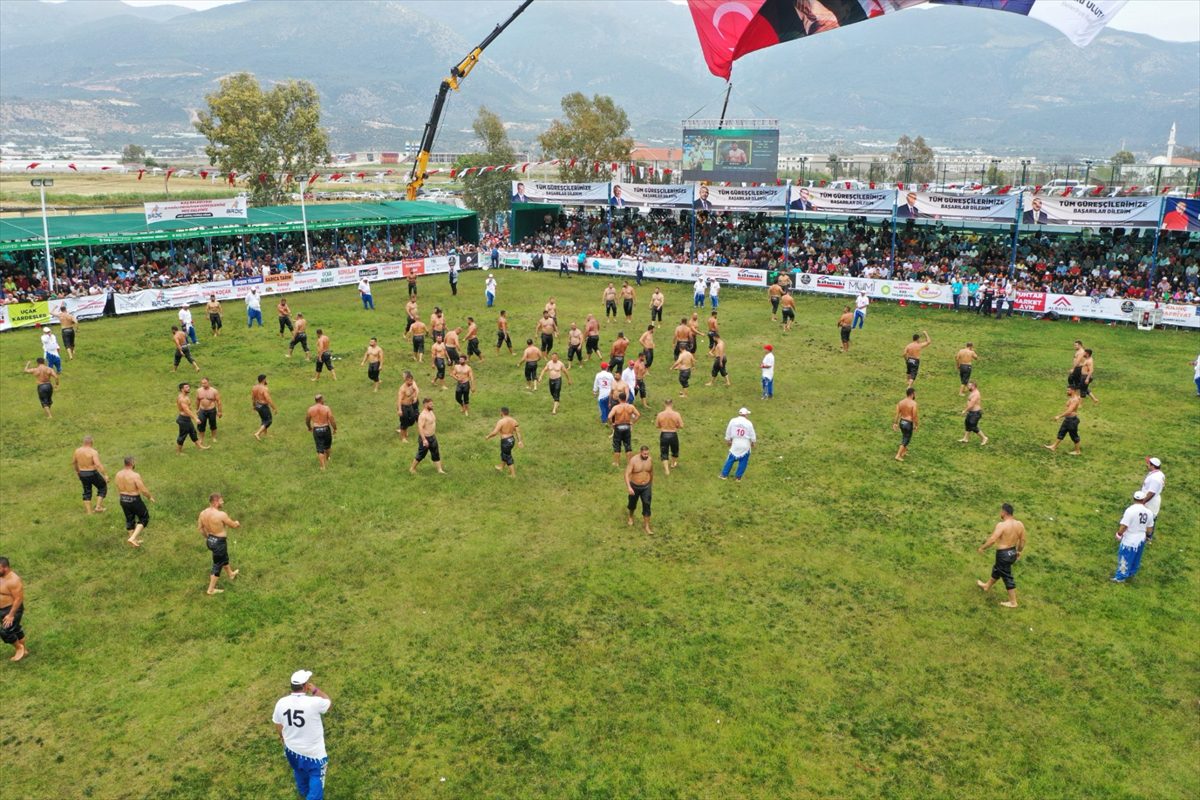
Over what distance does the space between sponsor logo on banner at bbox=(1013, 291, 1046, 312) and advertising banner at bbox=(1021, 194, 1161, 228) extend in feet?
10.6

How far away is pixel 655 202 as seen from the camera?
41719mm

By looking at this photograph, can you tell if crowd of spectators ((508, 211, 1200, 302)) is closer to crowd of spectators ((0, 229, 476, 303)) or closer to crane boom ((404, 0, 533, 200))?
crowd of spectators ((0, 229, 476, 303))

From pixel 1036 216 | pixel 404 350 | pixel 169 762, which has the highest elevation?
pixel 1036 216

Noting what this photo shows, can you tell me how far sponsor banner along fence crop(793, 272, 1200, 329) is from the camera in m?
Result: 29.0

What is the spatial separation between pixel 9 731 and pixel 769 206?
36386 mm

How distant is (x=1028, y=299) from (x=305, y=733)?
3210 centimetres

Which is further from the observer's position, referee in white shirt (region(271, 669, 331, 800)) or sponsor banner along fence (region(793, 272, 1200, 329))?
sponsor banner along fence (region(793, 272, 1200, 329))

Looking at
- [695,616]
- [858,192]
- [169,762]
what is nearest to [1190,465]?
[695,616]

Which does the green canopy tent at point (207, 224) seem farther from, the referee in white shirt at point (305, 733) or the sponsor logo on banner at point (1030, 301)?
the referee in white shirt at point (305, 733)

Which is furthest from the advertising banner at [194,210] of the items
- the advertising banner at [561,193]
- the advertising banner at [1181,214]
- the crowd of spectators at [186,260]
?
the advertising banner at [1181,214]

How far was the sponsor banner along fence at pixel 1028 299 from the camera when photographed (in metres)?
29.0

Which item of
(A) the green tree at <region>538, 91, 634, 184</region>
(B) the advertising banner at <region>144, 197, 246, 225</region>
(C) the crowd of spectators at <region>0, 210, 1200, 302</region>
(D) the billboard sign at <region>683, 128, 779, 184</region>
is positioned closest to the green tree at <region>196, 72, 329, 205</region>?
(C) the crowd of spectators at <region>0, 210, 1200, 302</region>

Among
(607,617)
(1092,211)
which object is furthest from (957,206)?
(607,617)

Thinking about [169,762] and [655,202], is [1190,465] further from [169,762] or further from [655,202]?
[655,202]
